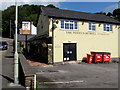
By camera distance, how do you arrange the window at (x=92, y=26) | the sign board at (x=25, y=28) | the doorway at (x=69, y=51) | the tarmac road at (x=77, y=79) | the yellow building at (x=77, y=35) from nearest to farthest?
the tarmac road at (x=77, y=79), the yellow building at (x=77, y=35), the doorway at (x=69, y=51), the window at (x=92, y=26), the sign board at (x=25, y=28)

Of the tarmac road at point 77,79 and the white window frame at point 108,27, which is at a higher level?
the white window frame at point 108,27

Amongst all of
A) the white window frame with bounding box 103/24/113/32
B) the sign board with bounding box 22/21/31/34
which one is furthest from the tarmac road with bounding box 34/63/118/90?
the sign board with bounding box 22/21/31/34

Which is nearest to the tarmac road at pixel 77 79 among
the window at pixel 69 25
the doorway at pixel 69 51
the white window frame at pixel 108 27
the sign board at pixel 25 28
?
the doorway at pixel 69 51

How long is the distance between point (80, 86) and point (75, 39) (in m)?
10.2

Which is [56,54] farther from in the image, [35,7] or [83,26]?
[35,7]

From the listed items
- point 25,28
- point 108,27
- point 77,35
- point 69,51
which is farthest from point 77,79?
point 25,28

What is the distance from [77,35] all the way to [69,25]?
1.54 metres

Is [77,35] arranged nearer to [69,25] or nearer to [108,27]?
[69,25]

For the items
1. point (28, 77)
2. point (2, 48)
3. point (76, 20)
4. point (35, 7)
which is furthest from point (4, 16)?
point (28, 77)

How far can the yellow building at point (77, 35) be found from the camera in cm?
1627

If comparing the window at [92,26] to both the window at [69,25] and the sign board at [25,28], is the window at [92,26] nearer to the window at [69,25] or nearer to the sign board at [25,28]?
the window at [69,25]

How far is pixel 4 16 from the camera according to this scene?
8912cm

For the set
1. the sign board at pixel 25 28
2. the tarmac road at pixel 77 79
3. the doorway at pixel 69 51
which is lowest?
the tarmac road at pixel 77 79

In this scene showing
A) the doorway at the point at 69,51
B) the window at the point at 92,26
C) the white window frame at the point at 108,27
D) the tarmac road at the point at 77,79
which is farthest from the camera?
the white window frame at the point at 108,27
